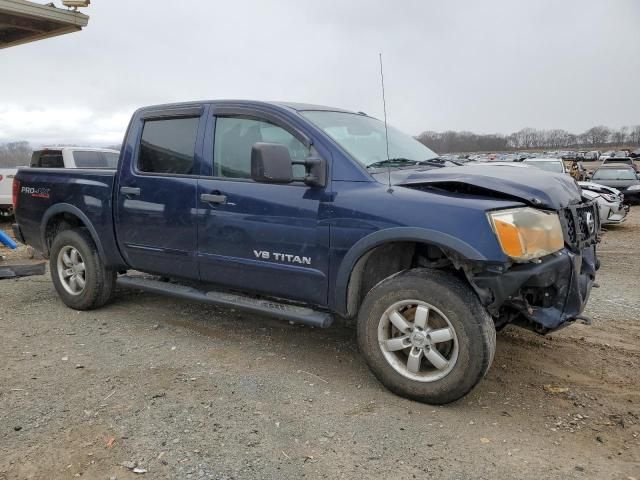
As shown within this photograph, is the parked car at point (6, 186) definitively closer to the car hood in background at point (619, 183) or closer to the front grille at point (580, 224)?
the front grille at point (580, 224)

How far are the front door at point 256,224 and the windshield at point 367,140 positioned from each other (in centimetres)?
28

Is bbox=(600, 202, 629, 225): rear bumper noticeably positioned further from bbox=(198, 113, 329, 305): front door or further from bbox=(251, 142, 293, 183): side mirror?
bbox=(251, 142, 293, 183): side mirror

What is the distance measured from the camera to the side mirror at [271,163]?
344cm

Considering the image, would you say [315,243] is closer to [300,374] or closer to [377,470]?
[300,374]

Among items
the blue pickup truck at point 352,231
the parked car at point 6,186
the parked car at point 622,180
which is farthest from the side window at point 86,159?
the parked car at point 622,180

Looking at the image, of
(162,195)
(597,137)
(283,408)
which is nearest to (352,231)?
(283,408)

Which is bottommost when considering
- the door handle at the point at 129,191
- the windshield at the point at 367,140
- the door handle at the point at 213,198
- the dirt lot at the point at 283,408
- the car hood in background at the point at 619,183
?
the dirt lot at the point at 283,408

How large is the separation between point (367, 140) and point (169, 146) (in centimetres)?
171

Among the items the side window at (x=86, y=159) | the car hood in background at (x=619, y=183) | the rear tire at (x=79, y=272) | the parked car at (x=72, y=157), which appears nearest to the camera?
the rear tire at (x=79, y=272)

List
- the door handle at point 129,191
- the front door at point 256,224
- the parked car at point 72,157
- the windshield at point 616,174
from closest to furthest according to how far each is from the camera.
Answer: the front door at point 256,224 → the door handle at point 129,191 → the parked car at point 72,157 → the windshield at point 616,174

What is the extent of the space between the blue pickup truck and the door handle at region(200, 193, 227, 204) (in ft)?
0.04

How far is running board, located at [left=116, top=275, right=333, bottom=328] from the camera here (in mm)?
3691

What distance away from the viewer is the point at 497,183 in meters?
3.25

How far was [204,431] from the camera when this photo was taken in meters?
3.00
